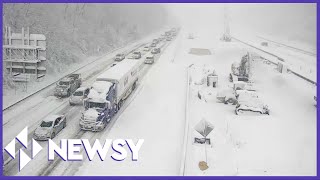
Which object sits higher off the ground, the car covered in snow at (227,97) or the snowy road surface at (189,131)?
the car covered in snow at (227,97)

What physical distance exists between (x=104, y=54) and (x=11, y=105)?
3458cm

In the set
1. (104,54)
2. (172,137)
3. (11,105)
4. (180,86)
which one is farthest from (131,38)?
(172,137)

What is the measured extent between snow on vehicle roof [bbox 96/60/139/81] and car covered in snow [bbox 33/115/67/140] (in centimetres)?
521

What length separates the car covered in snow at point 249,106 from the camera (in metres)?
33.5

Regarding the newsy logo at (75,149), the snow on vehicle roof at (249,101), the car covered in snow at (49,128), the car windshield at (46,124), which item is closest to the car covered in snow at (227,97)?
the snow on vehicle roof at (249,101)

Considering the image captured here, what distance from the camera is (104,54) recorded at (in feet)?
222

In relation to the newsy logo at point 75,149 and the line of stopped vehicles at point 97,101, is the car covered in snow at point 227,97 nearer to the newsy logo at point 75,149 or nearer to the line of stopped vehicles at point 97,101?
the line of stopped vehicles at point 97,101

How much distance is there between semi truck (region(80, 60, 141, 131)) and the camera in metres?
28.3

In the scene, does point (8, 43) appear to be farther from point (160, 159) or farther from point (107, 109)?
point (160, 159)

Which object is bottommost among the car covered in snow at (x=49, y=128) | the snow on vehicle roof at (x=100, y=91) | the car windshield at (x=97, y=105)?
the car covered in snow at (x=49, y=128)

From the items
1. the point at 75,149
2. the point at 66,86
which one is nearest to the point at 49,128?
the point at 75,149

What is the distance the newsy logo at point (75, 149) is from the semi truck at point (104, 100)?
181 cm

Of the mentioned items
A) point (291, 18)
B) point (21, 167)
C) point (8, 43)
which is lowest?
point (21, 167)

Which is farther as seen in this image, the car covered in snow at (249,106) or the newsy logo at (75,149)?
the car covered in snow at (249,106)
